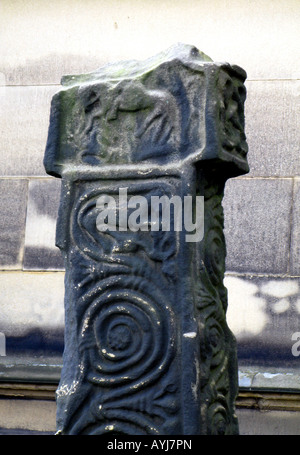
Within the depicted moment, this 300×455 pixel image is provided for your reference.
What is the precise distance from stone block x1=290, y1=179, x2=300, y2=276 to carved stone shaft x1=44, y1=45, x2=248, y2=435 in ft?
4.71

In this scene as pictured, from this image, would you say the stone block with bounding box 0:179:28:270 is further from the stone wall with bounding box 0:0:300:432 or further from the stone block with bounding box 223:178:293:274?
the stone block with bounding box 223:178:293:274

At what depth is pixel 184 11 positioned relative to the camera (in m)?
3.74

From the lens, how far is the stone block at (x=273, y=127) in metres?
3.59

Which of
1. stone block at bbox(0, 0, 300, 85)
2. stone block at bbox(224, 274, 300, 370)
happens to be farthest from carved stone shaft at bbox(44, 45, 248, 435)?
stone block at bbox(0, 0, 300, 85)

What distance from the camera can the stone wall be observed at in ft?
11.5

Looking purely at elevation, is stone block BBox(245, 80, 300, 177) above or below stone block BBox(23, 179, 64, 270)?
above

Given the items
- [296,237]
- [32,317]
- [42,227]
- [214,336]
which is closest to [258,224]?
[296,237]

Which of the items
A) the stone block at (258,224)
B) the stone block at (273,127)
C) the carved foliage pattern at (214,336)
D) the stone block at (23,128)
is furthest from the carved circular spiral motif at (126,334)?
the stone block at (23,128)

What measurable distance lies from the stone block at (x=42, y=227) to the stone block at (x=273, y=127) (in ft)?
3.19

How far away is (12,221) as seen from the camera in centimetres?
377

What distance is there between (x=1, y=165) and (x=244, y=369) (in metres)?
1.54

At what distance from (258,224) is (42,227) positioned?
1.04 metres

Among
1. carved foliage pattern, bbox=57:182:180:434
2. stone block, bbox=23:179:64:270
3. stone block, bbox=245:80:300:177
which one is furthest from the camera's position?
stone block, bbox=23:179:64:270

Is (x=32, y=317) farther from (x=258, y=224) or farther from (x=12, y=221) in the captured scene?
(x=258, y=224)
